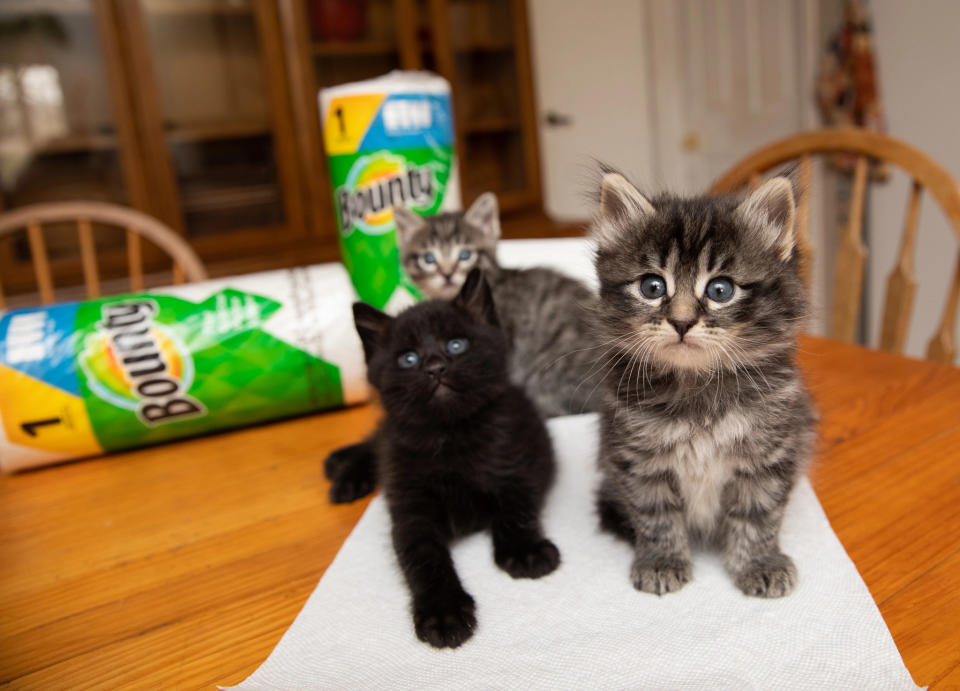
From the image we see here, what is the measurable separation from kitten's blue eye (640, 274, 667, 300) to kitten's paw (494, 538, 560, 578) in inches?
10.9

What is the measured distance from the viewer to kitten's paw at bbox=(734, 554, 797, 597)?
0.60 meters

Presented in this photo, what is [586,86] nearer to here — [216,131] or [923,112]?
[923,112]

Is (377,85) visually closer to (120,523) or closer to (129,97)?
(120,523)

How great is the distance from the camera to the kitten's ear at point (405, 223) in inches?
40.9

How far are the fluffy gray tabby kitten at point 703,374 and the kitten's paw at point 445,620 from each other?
17cm

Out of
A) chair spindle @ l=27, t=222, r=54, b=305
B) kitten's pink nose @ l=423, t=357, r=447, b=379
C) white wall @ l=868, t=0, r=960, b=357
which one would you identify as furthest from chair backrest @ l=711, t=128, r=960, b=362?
chair spindle @ l=27, t=222, r=54, b=305

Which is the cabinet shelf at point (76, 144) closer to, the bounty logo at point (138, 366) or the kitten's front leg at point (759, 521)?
the bounty logo at point (138, 366)

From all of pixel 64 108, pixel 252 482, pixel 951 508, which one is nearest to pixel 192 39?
pixel 64 108

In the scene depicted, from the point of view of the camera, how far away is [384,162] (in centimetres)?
99

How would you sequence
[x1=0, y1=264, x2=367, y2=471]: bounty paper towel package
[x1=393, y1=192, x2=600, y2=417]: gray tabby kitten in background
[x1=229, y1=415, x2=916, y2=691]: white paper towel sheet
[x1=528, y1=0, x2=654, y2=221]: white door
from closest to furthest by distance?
[x1=229, y1=415, x2=916, y2=691]: white paper towel sheet < [x1=0, y1=264, x2=367, y2=471]: bounty paper towel package < [x1=393, y1=192, x2=600, y2=417]: gray tabby kitten in background < [x1=528, y1=0, x2=654, y2=221]: white door

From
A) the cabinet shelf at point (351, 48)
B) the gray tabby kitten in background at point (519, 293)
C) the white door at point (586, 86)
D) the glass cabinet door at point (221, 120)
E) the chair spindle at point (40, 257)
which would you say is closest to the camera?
the gray tabby kitten in background at point (519, 293)

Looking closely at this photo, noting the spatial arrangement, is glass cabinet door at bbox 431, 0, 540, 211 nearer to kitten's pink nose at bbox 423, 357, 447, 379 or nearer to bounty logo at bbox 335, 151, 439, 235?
bounty logo at bbox 335, 151, 439, 235

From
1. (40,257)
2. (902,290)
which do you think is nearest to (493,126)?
(40,257)

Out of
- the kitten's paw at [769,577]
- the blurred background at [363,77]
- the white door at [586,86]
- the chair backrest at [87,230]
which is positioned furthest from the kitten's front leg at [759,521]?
the white door at [586,86]
